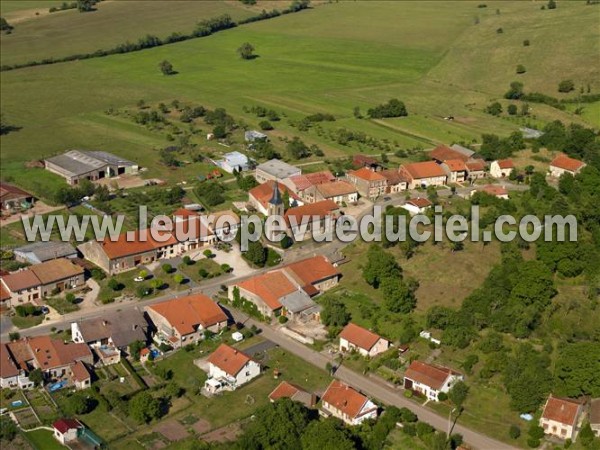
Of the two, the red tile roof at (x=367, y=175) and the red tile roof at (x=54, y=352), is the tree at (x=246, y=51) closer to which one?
the red tile roof at (x=367, y=175)

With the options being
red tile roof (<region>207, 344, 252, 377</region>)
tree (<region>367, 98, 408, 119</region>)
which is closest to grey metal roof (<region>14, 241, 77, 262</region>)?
red tile roof (<region>207, 344, 252, 377</region>)

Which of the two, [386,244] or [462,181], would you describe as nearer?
[386,244]

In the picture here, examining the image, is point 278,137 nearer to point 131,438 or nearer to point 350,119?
point 350,119

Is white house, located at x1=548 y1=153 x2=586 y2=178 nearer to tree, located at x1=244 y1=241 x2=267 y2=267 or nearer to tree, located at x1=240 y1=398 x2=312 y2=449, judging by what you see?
tree, located at x1=244 y1=241 x2=267 y2=267

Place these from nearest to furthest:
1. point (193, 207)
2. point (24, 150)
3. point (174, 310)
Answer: point (174, 310), point (193, 207), point (24, 150)

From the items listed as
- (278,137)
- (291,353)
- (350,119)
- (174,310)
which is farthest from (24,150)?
(291,353)
